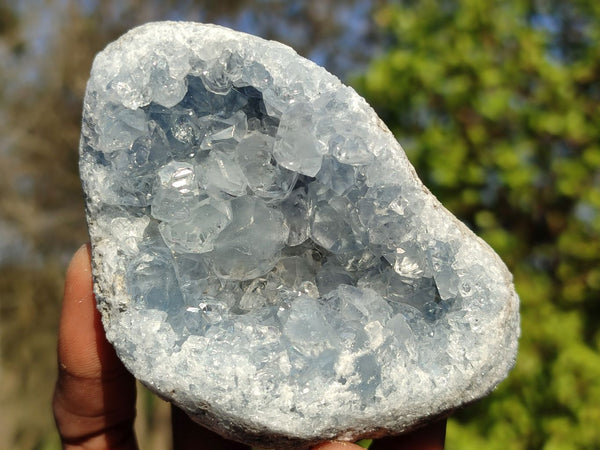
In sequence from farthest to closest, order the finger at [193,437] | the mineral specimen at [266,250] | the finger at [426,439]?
the finger at [193,437]
the finger at [426,439]
the mineral specimen at [266,250]

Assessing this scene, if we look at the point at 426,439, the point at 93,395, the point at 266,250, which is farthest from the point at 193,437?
the point at 266,250

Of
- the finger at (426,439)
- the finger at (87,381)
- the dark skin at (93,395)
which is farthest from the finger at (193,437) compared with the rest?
the finger at (426,439)

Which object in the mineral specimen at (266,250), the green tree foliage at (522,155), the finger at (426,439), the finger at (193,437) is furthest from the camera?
the green tree foliage at (522,155)

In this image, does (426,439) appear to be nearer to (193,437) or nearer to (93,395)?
(193,437)

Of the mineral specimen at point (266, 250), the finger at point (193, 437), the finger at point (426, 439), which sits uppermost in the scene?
the mineral specimen at point (266, 250)

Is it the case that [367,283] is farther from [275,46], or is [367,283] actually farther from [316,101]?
[275,46]

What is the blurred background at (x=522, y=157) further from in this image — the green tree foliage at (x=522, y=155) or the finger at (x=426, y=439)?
the finger at (x=426, y=439)
